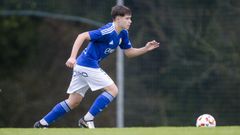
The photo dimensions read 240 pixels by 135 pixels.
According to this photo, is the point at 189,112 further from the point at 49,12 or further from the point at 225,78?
the point at 49,12

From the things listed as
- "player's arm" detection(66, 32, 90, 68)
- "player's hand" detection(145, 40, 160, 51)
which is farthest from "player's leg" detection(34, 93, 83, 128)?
"player's hand" detection(145, 40, 160, 51)

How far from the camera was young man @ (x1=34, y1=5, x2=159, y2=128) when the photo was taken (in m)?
11.0

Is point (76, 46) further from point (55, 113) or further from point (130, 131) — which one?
point (130, 131)

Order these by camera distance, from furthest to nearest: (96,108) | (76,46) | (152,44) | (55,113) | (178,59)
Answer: (178,59)
(152,44)
(55,113)
(96,108)
(76,46)

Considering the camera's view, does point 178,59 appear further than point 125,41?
Yes

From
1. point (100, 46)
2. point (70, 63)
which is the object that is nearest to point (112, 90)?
point (100, 46)

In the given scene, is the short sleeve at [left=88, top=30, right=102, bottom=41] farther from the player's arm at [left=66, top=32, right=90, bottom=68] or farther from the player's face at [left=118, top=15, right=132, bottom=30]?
the player's face at [left=118, top=15, right=132, bottom=30]

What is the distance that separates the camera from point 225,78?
1563cm

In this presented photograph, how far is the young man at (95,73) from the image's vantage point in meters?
11.0

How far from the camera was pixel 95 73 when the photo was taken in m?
11.1

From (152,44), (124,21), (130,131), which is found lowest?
(130,131)

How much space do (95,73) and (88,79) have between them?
0.11 metres

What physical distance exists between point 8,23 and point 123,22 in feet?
30.4

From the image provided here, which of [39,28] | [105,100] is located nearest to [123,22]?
[105,100]
